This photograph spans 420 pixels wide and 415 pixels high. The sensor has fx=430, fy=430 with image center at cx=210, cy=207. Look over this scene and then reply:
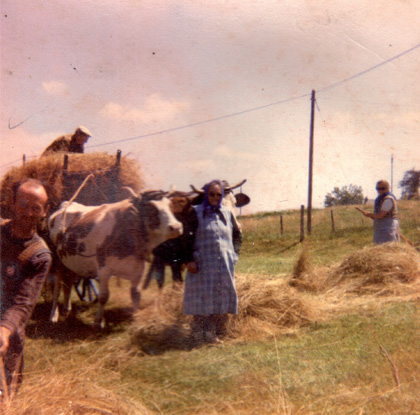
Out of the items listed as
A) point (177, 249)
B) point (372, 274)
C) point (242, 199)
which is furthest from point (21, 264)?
point (372, 274)

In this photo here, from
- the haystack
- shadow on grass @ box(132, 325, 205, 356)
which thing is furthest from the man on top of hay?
shadow on grass @ box(132, 325, 205, 356)

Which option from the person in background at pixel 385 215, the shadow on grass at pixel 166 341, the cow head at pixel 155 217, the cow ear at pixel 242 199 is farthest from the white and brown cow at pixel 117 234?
the person in background at pixel 385 215

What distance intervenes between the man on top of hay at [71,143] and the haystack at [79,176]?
13 cm

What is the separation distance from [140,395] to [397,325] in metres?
2.73

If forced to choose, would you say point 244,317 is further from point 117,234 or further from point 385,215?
point 385,215

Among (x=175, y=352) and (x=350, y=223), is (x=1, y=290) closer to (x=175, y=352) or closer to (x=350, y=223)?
(x=175, y=352)

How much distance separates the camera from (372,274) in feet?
20.0

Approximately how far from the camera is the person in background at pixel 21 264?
2623 millimetres

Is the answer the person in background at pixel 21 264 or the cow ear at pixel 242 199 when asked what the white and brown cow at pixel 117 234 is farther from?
A: the cow ear at pixel 242 199

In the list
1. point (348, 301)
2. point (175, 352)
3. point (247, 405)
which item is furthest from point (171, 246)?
point (348, 301)

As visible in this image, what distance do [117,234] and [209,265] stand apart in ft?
3.53

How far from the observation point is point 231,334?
435cm

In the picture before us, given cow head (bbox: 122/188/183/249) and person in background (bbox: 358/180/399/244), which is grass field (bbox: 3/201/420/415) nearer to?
cow head (bbox: 122/188/183/249)

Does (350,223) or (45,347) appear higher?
(350,223)
